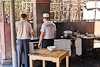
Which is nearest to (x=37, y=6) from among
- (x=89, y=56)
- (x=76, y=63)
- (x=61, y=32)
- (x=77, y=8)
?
(x=61, y=32)

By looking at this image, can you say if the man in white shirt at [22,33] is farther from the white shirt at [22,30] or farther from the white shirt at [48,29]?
the white shirt at [48,29]

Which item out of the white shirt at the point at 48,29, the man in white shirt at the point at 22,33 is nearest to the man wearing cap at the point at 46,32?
the white shirt at the point at 48,29

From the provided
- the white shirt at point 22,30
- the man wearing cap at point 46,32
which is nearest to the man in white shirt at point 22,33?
the white shirt at point 22,30

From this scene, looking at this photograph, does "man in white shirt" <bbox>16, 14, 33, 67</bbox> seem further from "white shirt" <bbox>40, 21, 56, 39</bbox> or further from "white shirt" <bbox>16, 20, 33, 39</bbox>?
"white shirt" <bbox>40, 21, 56, 39</bbox>

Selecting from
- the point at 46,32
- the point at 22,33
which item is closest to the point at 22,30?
the point at 22,33

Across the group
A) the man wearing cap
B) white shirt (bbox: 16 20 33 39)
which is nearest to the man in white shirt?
white shirt (bbox: 16 20 33 39)

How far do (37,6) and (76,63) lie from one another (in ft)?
9.21

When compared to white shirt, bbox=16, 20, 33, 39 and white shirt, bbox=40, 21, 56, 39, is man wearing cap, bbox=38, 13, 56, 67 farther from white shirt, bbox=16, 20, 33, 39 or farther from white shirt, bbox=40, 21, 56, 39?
white shirt, bbox=16, 20, 33, 39

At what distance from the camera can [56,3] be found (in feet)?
22.3

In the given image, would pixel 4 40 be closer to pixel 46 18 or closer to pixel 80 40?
pixel 46 18

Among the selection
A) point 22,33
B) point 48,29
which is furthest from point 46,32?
point 22,33

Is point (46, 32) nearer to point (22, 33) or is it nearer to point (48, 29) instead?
point (48, 29)

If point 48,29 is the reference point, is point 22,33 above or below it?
below

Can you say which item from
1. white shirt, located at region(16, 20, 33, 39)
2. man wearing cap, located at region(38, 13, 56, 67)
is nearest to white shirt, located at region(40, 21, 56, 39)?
man wearing cap, located at region(38, 13, 56, 67)
